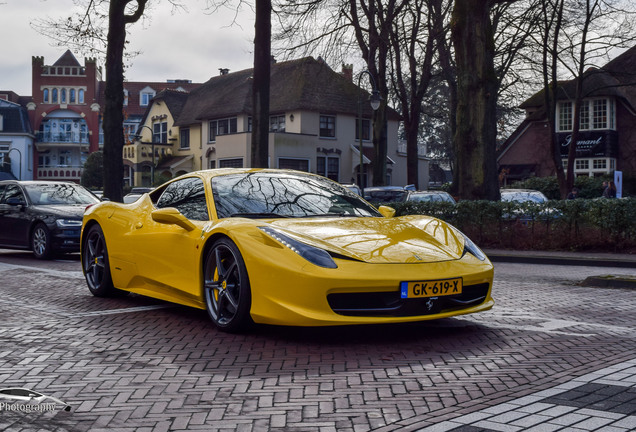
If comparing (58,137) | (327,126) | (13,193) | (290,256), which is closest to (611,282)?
(290,256)

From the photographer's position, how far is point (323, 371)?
458cm

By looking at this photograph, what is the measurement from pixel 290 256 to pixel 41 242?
9934mm

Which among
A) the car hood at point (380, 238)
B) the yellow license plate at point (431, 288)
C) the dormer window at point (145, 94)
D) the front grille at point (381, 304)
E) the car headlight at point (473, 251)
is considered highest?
the dormer window at point (145, 94)

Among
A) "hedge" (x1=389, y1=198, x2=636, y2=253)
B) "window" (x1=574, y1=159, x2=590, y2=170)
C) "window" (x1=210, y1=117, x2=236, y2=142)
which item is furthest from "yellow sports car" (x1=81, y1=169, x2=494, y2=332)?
"window" (x1=210, y1=117, x2=236, y2=142)

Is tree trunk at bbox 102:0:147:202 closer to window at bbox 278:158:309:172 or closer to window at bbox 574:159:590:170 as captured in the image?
window at bbox 278:158:309:172

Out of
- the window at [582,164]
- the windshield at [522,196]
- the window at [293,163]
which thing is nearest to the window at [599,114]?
the window at [582,164]

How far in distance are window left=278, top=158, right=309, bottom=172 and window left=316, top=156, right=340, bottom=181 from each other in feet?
3.34

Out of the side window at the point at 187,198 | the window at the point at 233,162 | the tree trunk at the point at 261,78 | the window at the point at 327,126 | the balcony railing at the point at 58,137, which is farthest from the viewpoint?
the balcony railing at the point at 58,137

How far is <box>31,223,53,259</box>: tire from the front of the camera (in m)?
13.6

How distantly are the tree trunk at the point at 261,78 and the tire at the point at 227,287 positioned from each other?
39.7 ft

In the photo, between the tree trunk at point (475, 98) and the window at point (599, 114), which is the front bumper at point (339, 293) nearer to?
the tree trunk at point (475, 98)

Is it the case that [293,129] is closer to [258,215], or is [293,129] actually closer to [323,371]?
[258,215]

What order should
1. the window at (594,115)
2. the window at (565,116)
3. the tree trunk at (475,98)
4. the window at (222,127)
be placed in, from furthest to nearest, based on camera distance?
the window at (222,127) < the window at (565,116) < the window at (594,115) < the tree trunk at (475,98)

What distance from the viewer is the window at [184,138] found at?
56.3m
